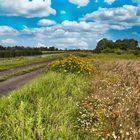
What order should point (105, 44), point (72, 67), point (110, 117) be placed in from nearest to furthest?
point (110, 117)
point (72, 67)
point (105, 44)

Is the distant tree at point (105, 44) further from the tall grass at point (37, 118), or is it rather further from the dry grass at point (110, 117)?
the dry grass at point (110, 117)

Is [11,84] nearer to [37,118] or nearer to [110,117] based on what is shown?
[37,118]

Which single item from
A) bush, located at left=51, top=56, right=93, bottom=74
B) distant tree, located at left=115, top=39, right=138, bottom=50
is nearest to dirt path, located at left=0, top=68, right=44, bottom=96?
bush, located at left=51, top=56, right=93, bottom=74

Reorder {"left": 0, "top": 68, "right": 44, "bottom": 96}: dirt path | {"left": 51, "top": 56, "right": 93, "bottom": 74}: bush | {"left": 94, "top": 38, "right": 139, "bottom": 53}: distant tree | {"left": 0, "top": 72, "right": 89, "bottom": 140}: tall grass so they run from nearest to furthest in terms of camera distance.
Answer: {"left": 0, "top": 72, "right": 89, "bottom": 140}: tall grass < {"left": 0, "top": 68, "right": 44, "bottom": 96}: dirt path < {"left": 51, "top": 56, "right": 93, "bottom": 74}: bush < {"left": 94, "top": 38, "right": 139, "bottom": 53}: distant tree

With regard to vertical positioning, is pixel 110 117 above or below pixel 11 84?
above

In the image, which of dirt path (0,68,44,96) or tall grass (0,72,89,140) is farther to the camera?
dirt path (0,68,44,96)

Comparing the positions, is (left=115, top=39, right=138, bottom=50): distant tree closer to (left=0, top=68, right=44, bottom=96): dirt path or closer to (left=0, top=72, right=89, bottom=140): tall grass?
(left=0, top=68, right=44, bottom=96): dirt path

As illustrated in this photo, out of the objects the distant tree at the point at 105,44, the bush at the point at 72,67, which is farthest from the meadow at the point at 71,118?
the distant tree at the point at 105,44

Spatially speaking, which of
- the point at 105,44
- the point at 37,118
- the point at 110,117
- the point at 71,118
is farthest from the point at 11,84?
the point at 105,44

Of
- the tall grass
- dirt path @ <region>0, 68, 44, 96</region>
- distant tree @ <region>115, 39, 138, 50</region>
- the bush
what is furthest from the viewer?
distant tree @ <region>115, 39, 138, 50</region>

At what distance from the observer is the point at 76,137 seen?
8359 mm

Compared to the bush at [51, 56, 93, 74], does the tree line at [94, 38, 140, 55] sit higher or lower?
lower

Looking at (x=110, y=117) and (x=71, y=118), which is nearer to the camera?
(x=110, y=117)

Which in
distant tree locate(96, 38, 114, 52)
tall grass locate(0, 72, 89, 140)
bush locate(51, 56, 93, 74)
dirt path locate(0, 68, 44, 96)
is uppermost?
tall grass locate(0, 72, 89, 140)
